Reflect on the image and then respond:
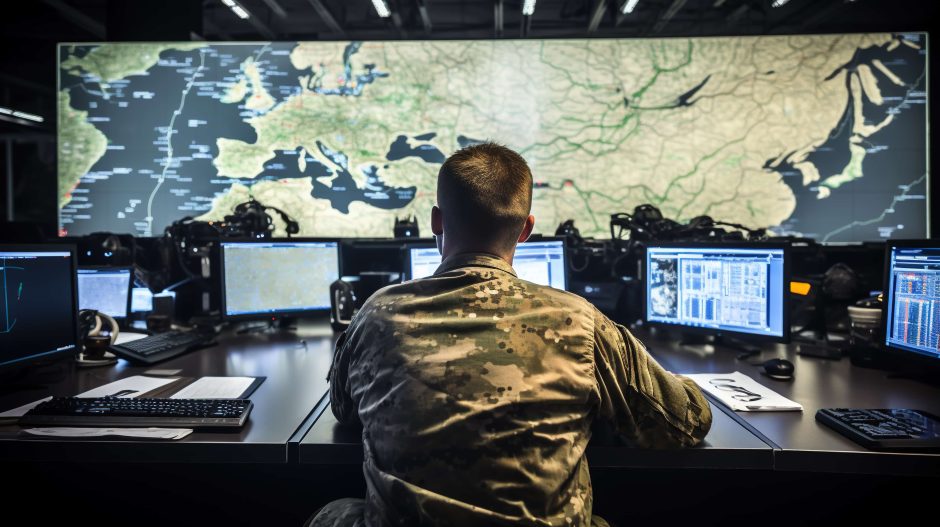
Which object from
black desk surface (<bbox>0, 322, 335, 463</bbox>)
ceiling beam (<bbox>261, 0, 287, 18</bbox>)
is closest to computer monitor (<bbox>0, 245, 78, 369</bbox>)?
black desk surface (<bbox>0, 322, 335, 463</bbox>)

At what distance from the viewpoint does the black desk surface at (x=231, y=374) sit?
1039 millimetres

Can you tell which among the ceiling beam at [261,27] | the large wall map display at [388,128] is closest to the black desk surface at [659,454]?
the large wall map display at [388,128]

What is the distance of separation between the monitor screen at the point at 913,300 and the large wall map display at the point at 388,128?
213 cm

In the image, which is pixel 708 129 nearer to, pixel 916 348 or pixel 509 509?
pixel 916 348

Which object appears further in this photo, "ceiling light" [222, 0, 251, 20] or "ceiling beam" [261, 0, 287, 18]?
"ceiling beam" [261, 0, 287, 18]

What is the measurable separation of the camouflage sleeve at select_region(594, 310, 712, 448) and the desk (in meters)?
0.20

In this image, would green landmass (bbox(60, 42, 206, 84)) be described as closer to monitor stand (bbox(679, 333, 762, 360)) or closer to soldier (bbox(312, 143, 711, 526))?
soldier (bbox(312, 143, 711, 526))

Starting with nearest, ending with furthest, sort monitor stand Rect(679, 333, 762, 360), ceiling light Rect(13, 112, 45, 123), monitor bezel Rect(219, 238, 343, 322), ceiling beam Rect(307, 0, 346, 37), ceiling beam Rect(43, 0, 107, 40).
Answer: monitor stand Rect(679, 333, 762, 360), monitor bezel Rect(219, 238, 343, 322), ceiling beam Rect(43, 0, 107, 40), ceiling beam Rect(307, 0, 346, 37), ceiling light Rect(13, 112, 45, 123)

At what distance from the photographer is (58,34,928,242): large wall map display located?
11.5 feet

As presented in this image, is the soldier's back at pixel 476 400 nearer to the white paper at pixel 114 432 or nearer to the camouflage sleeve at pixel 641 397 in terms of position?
the camouflage sleeve at pixel 641 397

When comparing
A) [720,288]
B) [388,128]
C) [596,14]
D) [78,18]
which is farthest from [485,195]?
[78,18]

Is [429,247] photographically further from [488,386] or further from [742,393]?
[488,386]

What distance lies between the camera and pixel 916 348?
1.42 metres

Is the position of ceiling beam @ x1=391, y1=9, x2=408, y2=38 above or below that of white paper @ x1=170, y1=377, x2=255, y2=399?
above
